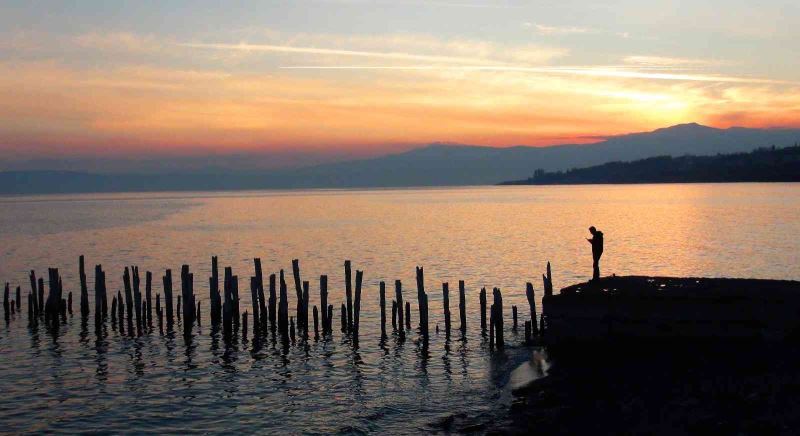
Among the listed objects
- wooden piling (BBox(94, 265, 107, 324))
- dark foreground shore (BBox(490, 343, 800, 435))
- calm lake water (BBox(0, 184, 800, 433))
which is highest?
wooden piling (BBox(94, 265, 107, 324))

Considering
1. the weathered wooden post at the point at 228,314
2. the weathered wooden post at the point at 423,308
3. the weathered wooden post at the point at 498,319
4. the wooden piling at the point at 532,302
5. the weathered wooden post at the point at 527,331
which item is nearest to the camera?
the weathered wooden post at the point at 498,319

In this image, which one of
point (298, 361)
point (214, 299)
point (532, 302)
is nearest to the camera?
point (298, 361)

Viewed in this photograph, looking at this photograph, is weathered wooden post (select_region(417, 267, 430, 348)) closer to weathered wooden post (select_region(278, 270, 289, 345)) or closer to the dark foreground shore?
weathered wooden post (select_region(278, 270, 289, 345))

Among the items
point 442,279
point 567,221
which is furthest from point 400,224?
point 442,279

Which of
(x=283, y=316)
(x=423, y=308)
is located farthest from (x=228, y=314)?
(x=423, y=308)

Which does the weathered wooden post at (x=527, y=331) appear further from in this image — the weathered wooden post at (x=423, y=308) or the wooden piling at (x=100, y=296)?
the wooden piling at (x=100, y=296)

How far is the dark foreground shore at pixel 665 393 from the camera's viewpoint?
13445 millimetres

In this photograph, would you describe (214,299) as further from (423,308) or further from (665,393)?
(665,393)

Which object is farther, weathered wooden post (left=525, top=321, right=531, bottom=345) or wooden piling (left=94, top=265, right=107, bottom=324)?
wooden piling (left=94, top=265, right=107, bottom=324)

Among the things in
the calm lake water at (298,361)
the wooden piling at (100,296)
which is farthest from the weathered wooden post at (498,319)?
the wooden piling at (100,296)

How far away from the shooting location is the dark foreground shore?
13445 mm

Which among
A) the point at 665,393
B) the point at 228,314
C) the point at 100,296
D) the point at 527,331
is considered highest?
the point at 100,296

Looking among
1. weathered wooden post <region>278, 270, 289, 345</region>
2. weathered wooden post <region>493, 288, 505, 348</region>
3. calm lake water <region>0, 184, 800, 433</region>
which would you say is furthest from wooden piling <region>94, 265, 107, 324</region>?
weathered wooden post <region>493, 288, 505, 348</region>

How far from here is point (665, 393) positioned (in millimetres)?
15508
